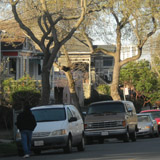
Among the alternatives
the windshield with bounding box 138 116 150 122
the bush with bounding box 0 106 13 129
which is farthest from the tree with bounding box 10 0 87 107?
the bush with bounding box 0 106 13 129

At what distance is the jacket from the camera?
692 inches

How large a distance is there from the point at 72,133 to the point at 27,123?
2323 mm

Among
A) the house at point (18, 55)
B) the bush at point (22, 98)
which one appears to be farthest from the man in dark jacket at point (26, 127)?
the house at point (18, 55)

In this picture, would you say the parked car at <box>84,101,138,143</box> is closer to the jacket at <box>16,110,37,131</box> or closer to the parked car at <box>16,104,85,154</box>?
the parked car at <box>16,104,85,154</box>

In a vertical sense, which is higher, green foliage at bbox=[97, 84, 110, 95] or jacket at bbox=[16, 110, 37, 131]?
jacket at bbox=[16, 110, 37, 131]

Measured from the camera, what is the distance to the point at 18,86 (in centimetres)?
3681

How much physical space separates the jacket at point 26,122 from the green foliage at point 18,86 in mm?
18542

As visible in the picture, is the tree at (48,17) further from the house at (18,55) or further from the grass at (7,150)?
the house at (18,55)

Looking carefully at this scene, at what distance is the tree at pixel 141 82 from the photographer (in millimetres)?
62469

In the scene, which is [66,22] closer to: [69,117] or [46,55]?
[46,55]

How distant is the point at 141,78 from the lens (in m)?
63.5

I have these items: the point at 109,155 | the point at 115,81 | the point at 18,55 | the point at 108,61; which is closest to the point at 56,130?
the point at 109,155

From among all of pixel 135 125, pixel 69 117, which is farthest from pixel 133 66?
pixel 69 117

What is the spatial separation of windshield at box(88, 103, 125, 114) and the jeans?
9.56 metres
